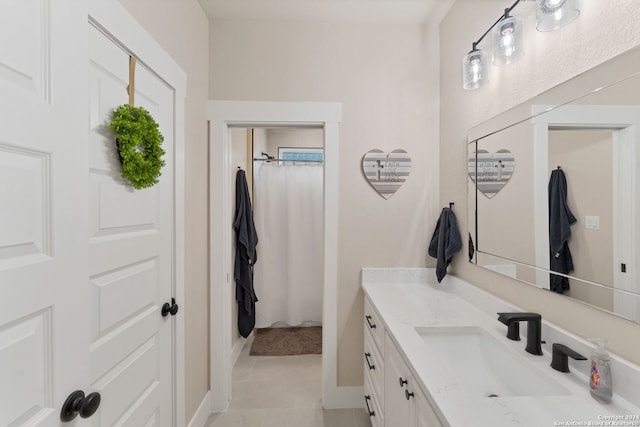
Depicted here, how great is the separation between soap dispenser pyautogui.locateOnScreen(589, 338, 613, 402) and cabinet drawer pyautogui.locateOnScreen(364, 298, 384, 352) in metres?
0.79

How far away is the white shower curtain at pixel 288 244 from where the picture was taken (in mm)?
3219

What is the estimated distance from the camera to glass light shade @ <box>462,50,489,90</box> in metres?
1.48

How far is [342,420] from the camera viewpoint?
1.93 meters

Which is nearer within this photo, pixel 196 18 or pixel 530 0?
pixel 530 0

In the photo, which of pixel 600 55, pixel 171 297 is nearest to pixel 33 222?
pixel 171 297

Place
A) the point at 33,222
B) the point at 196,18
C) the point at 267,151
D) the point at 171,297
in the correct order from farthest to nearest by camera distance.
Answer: the point at 267,151 < the point at 196,18 < the point at 171,297 < the point at 33,222

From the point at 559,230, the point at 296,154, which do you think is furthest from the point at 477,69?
the point at 296,154

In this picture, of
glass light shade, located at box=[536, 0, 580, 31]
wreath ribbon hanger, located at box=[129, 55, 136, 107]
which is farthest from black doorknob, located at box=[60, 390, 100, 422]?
glass light shade, located at box=[536, 0, 580, 31]

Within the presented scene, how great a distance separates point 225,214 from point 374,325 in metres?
1.24

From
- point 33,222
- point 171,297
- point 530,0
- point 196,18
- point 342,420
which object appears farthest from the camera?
point 342,420

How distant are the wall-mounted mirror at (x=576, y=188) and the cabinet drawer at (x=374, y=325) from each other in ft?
2.19

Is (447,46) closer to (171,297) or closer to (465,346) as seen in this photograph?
(465,346)

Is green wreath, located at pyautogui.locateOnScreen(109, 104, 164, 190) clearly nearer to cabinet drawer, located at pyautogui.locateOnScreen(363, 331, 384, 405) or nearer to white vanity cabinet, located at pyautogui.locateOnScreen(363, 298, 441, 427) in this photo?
white vanity cabinet, located at pyautogui.locateOnScreen(363, 298, 441, 427)

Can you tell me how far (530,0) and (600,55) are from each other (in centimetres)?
50
